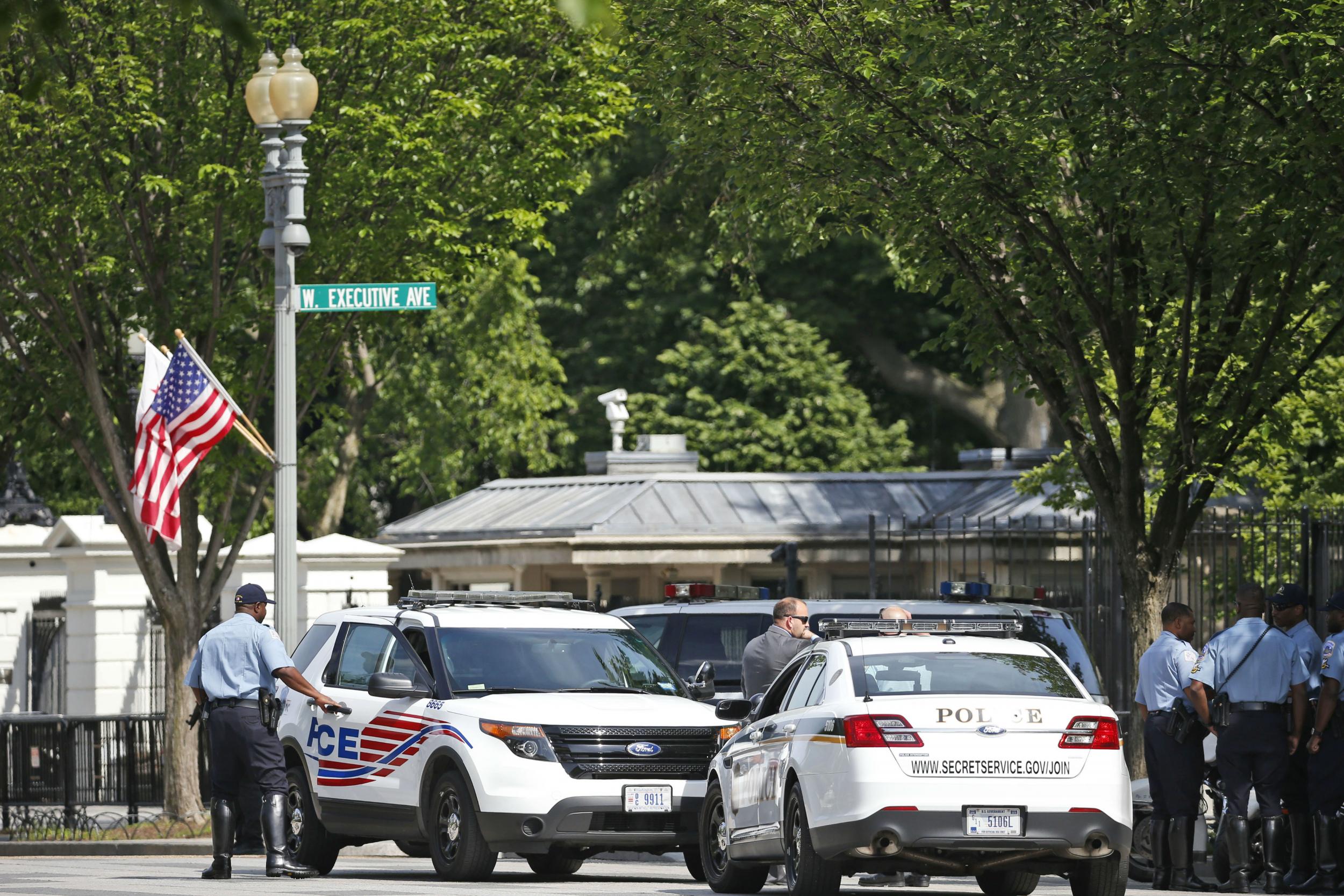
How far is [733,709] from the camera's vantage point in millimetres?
12656

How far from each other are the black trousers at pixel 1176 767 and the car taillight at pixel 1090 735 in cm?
270

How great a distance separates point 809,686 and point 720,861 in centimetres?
154

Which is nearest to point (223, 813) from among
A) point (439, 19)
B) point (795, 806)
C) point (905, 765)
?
point (795, 806)

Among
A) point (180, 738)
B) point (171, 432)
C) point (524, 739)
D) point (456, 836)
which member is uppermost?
point (171, 432)

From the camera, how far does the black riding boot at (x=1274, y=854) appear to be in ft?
43.2

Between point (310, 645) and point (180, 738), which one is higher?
point (310, 645)

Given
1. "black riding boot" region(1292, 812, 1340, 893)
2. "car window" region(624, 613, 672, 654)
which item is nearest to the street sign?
"car window" region(624, 613, 672, 654)

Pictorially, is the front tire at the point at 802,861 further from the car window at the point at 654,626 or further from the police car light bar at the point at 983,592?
the car window at the point at 654,626

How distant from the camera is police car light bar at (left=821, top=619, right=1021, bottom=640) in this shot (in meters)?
12.0

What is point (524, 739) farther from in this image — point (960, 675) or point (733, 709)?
→ point (960, 675)

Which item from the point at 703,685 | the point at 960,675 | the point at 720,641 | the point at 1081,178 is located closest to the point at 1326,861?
the point at 960,675

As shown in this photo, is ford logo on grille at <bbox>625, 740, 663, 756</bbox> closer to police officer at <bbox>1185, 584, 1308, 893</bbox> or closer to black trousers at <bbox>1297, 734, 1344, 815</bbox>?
police officer at <bbox>1185, 584, 1308, 893</bbox>

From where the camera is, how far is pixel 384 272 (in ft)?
65.4

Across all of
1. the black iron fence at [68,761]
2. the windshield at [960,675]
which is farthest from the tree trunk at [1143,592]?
the black iron fence at [68,761]
